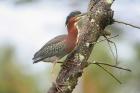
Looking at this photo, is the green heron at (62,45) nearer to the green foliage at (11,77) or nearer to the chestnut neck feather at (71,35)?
the chestnut neck feather at (71,35)

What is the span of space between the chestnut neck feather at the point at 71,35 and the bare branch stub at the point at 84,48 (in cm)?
45

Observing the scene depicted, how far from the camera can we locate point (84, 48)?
6871 mm

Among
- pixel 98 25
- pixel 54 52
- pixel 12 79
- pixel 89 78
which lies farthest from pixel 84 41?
pixel 12 79

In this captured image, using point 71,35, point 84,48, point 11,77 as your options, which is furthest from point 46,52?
point 11,77

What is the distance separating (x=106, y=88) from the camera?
1415 cm

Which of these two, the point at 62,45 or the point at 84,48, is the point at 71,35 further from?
the point at 84,48

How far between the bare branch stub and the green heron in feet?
1.49

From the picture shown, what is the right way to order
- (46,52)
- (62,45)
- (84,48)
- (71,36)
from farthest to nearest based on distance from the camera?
(46,52)
(62,45)
(71,36)
(84,48)

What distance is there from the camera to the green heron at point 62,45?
24.7 feet

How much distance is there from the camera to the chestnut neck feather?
743 centimetres

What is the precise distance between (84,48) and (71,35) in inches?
29.7

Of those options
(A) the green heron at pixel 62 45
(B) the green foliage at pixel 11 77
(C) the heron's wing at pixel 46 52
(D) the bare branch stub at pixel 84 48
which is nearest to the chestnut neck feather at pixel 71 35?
(A) the green heron at pixel 62 45

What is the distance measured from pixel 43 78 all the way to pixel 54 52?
868cm

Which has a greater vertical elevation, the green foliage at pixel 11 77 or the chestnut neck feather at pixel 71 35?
the chestnut neck feather at pixel 71 35
